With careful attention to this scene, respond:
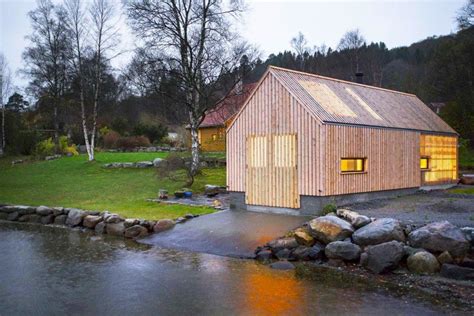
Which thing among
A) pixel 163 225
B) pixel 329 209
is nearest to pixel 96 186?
pixel 163 225

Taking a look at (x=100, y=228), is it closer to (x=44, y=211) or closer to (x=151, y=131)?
(x=44, y=211)

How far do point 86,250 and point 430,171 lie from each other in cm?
1502

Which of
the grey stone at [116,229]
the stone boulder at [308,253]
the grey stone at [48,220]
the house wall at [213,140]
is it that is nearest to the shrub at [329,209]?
the stone boulder at [308,253]

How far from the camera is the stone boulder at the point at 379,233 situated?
10.2 m

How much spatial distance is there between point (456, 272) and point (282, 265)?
12.0ft

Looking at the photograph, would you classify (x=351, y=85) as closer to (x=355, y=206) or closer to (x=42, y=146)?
(x=355, y=206)

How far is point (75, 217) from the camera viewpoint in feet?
52.1

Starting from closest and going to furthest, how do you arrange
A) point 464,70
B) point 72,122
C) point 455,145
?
point 455,145 < point 464,70 < point 72,122

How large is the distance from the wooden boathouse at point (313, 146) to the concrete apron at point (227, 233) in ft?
3.84

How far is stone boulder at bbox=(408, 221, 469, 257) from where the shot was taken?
9.45 metres

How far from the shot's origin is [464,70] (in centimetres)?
3478

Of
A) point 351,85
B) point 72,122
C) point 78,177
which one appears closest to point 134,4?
point 78,177

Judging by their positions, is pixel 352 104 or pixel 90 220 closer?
pixel 90 220

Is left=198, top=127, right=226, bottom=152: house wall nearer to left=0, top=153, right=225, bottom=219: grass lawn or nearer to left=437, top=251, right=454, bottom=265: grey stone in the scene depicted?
left=0, top=153, right=225, bottom=219: grass lawn
